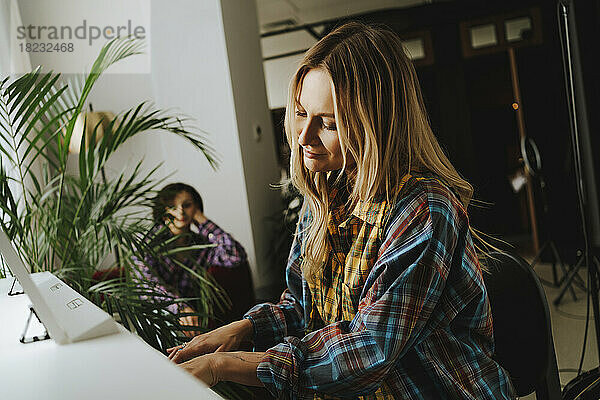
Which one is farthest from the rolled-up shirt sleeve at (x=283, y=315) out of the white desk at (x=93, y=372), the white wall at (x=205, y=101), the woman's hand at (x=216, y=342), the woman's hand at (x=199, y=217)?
the white wall at (x=205, y=101)

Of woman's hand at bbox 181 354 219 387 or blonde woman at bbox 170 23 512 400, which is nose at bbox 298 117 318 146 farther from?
woman's hand at bbox 181 354 219 387

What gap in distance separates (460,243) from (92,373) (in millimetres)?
595

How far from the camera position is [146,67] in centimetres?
403

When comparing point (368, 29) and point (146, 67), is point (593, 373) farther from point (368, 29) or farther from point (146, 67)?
point (146, 67)

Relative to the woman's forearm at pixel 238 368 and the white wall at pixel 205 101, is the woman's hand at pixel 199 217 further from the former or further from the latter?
the woman's forearm at pixel 238 368

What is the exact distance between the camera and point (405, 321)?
3.08 ft

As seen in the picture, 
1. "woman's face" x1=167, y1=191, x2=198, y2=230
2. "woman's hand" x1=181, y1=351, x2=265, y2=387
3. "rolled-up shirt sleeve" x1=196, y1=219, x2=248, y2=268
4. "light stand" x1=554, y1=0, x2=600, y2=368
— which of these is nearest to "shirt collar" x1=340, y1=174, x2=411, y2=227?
"woman's hand" x1=181, y1=351, x2=265, y2=387

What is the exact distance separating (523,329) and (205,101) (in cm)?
330

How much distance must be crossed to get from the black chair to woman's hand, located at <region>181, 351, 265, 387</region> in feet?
1.65

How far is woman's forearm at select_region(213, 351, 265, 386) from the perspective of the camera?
955 millimetres

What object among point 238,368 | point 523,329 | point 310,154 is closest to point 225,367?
point 238,368

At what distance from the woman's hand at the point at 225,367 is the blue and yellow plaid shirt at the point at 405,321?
0.02 meters

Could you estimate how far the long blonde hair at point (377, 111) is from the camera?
104 centimetres

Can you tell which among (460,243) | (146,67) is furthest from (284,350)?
(146,67)
